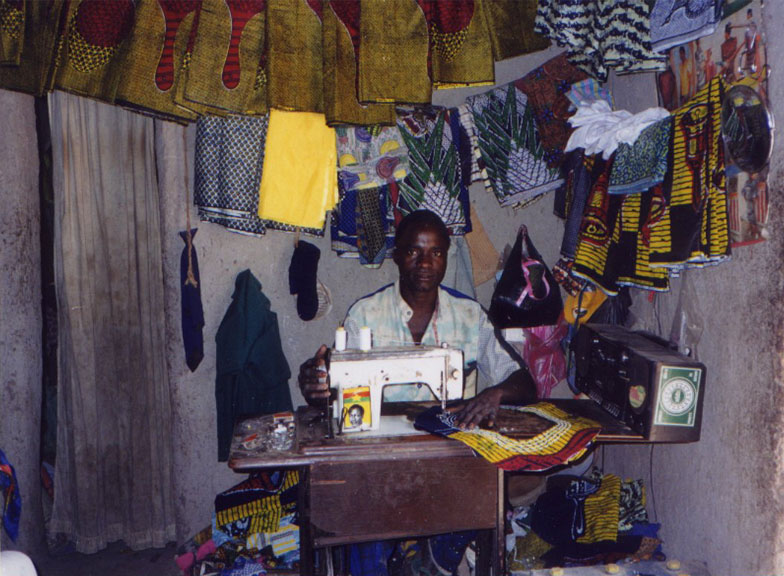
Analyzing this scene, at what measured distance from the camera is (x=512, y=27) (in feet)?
11.0

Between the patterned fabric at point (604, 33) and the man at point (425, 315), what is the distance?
40.3 inches

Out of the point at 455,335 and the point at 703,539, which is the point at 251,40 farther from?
the point at 703,539

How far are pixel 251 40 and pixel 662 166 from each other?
6.31 feet

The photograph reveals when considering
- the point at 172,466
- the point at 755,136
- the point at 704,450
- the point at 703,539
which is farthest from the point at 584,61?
the point at 172,466

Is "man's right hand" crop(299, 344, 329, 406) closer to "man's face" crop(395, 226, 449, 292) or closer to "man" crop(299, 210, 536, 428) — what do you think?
"man" crop(299, 210, 536, 428)

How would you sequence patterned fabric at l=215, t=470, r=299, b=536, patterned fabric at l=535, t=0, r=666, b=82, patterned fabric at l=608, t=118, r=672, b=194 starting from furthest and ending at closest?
patterned fabric at l=215, t=470, r=299, b=536 → patterned fabric at l=535, t=0, r=666, b=82 → patterned fabric at l=608, t=118, r=672, b=194

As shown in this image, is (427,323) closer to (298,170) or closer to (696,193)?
(298,170)

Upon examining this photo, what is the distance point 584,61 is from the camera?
2.96 m

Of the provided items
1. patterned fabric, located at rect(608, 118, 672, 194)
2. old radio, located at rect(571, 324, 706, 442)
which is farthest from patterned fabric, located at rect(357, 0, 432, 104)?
old radio, located at rect(571, 324, 706, 442)

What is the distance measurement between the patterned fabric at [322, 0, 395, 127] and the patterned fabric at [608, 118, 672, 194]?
127 centimetres

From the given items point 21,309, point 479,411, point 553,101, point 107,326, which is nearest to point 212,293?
point 107,326

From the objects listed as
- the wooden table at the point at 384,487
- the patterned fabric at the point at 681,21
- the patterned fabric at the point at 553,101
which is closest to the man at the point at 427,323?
the wooden table at the point at 384,487

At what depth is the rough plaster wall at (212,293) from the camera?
3.62 meters

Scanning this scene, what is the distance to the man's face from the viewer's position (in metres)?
2.84
